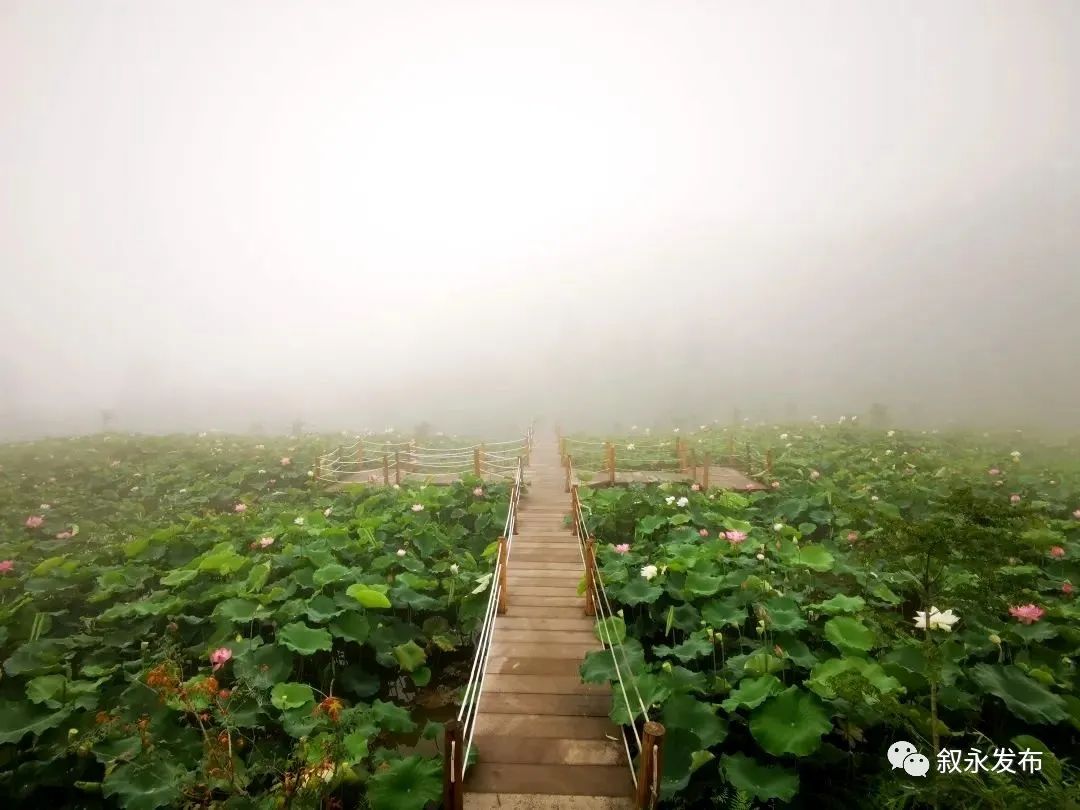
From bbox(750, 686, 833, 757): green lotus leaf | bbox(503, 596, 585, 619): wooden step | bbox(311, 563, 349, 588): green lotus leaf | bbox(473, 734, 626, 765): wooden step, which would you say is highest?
bbox(311, 563, 349, 588): green lotus leaf

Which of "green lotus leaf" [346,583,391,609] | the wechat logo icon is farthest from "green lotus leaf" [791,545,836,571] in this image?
"green lotus leaf" [346,583,391,609]

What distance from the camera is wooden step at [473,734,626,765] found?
11.3 ft

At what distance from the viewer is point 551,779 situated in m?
3.32

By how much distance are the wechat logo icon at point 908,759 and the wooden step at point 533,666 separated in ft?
7.75

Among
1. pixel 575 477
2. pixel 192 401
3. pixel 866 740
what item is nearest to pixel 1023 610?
pixel 866 740

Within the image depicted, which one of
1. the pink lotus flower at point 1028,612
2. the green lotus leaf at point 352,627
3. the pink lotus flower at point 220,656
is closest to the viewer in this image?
the pink lotus flower at point 1028,612

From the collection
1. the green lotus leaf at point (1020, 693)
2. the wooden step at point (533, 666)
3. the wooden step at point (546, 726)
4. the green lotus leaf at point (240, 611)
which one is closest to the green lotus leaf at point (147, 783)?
the green lotus leaf at point (240, 611)

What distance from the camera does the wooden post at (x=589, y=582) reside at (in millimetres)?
5336

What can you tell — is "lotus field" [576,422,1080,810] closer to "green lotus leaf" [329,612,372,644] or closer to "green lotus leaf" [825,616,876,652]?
"green lotus leaf" [825,616,876,652]

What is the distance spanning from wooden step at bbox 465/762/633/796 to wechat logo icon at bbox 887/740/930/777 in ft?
5.67

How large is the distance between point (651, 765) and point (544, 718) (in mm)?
1389

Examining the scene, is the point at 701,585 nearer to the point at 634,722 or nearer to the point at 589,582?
the point at 589,582

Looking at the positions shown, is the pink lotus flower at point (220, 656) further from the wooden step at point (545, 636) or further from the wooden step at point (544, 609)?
the wooden step at point (544, 609)

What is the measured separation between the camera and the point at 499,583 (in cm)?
560
